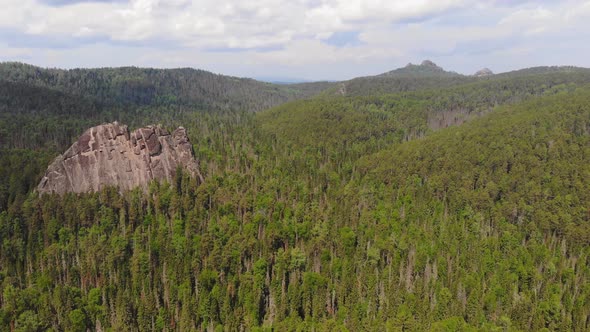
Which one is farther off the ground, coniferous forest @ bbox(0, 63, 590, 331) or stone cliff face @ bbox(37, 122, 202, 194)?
stone cliff face @ bbox(37, 122, 202, 194)

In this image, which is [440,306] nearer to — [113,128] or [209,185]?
[209,185]

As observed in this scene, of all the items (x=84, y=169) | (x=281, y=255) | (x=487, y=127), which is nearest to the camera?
(x=281, y=255)

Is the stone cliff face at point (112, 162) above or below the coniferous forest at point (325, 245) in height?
above

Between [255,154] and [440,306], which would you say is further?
[255,154]

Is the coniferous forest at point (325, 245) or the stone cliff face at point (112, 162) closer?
the coniferous forest at point (325, 245)

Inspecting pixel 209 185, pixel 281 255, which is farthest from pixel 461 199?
pixel 209 185

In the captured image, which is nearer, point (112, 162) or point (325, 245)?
point (325, 245)

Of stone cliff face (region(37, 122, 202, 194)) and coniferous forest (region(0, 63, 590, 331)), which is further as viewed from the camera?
stone cliff face (region(37, 122, 202, 194))

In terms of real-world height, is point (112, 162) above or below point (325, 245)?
above
